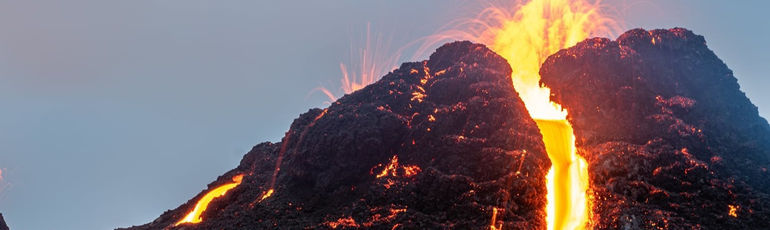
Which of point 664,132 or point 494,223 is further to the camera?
point 664,132

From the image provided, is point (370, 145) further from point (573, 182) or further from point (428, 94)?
point (573, 182)

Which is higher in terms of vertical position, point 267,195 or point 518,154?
point 518,154

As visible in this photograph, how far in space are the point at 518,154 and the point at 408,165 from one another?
8.67m

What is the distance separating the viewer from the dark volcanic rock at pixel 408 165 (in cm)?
2580

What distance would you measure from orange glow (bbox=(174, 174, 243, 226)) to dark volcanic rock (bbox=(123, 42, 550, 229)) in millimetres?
1419

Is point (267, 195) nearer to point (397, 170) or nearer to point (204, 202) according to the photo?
point (204, 202)

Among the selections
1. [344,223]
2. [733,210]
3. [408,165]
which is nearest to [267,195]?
[344,223]

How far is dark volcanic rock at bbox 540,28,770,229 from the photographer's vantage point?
2341 centimetres

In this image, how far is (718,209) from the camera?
2311 centimetres

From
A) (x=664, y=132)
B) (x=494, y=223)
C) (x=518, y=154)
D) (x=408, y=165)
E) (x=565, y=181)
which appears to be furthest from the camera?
(x=408, y=165)

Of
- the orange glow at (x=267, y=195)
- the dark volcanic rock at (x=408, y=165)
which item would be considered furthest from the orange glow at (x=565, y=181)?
the orange glow at (x=267, y=195)

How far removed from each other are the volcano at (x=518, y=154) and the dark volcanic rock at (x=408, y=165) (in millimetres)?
117

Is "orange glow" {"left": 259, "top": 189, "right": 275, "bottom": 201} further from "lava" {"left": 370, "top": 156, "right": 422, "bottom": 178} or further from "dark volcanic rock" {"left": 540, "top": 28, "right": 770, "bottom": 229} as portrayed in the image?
"dark volcanic rock" {"left": 540, "top": 28, "right": 770, "bottom": 229}

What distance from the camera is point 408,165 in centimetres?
3084
